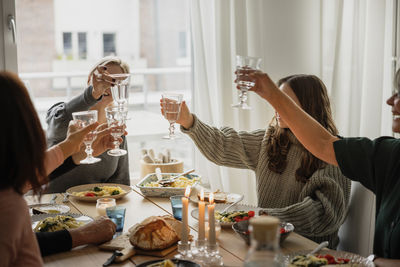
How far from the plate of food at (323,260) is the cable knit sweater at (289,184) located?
0.56 m

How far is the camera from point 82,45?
52.3 ft

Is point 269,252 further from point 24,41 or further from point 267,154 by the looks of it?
point 24,41

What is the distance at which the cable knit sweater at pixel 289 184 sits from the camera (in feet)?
7.74

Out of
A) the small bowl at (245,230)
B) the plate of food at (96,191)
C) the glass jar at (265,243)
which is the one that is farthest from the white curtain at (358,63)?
the glass jar at (265,243)

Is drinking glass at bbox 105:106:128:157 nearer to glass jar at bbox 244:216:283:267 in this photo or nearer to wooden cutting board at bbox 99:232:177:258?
wooden cutting board at bbox 99:232:177:258

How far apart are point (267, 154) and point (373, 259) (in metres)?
0.99

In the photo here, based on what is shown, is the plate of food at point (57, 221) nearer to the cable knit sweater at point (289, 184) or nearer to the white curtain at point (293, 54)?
Result: the cable knit sweater at point (289, 184)

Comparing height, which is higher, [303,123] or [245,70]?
[245,70]

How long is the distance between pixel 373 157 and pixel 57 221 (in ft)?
3.85

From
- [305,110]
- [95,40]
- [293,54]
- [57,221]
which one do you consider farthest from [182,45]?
[57,221]

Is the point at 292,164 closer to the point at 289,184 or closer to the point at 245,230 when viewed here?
the point at 289,184

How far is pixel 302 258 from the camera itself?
1667 mm

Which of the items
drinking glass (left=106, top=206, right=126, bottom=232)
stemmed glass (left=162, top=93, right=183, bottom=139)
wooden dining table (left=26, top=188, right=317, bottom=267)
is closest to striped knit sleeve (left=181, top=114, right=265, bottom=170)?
wooden dining table (left=26, top=188, right=317, bottom=267)

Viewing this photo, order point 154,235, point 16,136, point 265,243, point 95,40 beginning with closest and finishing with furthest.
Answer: point 265,243, point 16,136, point 154,235, point 95,40
